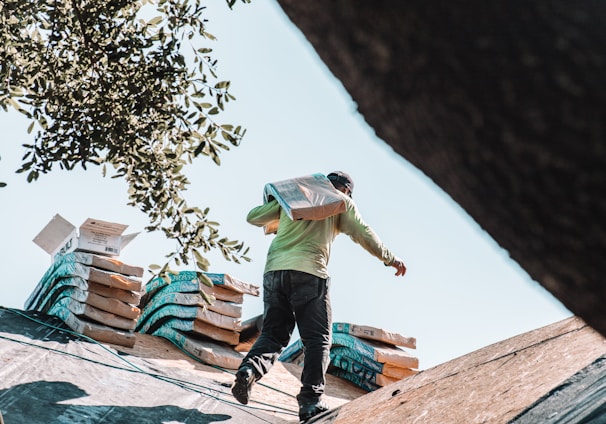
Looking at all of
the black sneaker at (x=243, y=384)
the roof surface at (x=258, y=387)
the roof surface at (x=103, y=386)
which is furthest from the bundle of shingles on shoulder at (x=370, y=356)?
the black sneaker at (x=243, y=384)

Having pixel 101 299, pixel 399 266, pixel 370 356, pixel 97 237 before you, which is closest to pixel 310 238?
pixel 399 266

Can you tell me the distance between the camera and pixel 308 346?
5910mm

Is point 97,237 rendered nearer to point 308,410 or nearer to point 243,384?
point 243,384

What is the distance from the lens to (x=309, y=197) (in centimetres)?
580

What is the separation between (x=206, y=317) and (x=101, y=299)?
132cm

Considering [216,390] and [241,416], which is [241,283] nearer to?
A: [216,390]

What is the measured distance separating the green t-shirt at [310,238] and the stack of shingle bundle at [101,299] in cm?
219

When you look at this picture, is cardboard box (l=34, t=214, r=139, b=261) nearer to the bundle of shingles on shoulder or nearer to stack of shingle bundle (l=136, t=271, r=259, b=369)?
stack of shingle bundle (l=136, t=271, r=259, b=369)

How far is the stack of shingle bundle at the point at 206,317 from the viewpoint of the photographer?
838 centimetres

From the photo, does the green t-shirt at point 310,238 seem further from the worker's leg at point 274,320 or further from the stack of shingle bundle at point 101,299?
the stack of shingle bundle at point 101,299

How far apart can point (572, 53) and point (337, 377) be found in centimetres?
873

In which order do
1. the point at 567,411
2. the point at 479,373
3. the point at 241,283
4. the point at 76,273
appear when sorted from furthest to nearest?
the point at 241,283, the point at 76,273, the point at 479,373, the point at 567,411

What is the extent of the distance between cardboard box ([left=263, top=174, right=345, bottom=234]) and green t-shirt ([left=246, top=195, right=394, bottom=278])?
0.69 feet

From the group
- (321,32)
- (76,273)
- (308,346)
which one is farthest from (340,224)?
(321,32)
